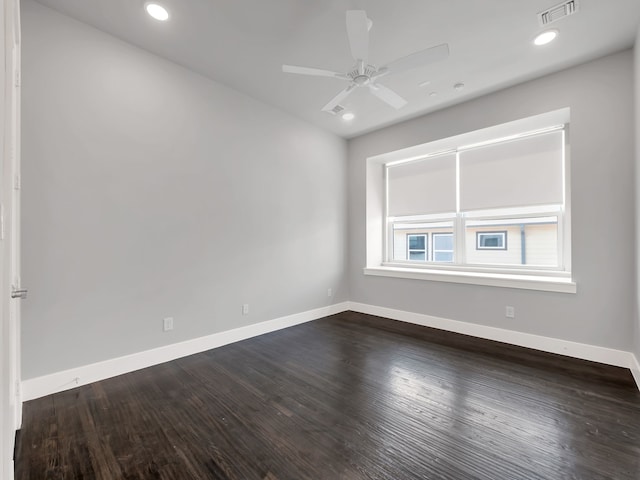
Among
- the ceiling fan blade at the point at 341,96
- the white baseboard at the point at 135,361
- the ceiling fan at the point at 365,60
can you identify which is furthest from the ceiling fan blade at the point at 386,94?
the white baseboard at the point at 135,361

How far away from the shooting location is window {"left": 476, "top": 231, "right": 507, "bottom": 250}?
387 cm

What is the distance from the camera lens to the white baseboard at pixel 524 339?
285 centimetres

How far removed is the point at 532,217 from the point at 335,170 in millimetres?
2824

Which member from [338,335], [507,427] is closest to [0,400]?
[507,427]

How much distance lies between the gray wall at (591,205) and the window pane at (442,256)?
79 centimetres

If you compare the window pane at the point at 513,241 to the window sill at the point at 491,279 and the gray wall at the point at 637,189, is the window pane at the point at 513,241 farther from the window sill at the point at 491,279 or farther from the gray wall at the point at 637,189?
the gray wall at the point at 637,189

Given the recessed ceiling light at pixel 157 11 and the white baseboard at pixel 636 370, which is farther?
the white baseboard at pixel 636 370

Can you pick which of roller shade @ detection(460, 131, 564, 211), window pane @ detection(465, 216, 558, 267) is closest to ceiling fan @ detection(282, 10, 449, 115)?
roller shade @ detection(460, 131, 564, 211)

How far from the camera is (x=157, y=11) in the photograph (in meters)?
2.37

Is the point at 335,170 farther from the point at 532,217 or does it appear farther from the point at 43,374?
the point at 43,374

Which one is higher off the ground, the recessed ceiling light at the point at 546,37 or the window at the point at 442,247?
the recessed ceiling light at the point at 546,37

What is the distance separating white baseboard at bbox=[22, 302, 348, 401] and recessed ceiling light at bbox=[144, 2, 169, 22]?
116 inches

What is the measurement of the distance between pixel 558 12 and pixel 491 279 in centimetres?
260

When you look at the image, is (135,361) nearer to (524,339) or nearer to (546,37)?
(524,339)
